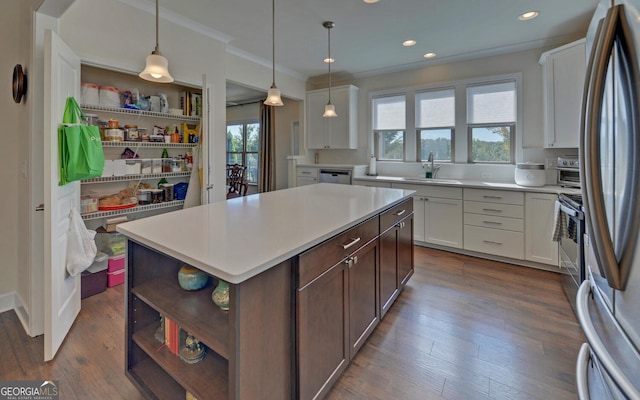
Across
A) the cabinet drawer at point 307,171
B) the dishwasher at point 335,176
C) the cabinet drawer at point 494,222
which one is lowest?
the cabinet drawer at point 494,222

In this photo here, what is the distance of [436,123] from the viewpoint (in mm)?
4598

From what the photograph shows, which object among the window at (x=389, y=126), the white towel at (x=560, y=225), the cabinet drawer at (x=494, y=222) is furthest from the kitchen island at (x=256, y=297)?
the window at (x=389, y=126)

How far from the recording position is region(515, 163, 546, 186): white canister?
3475 millimetres

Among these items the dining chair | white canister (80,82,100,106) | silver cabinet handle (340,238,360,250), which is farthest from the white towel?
the dining chair

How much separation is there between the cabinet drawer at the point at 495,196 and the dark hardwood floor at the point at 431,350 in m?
1.04

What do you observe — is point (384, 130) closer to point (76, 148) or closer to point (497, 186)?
point (497, 186)

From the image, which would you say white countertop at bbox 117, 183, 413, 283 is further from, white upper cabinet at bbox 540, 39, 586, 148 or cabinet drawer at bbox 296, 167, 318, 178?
cabinet drawer at bbox 296, 167, 318, 178

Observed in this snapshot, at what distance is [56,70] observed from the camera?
187cm

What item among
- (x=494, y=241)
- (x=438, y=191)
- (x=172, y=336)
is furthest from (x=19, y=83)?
(x=494, y=241)

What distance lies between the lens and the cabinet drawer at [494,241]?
351 cm

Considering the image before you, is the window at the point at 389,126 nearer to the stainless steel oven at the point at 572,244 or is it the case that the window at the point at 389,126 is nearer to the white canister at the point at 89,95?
the stainless steel oven at the point at 572,244

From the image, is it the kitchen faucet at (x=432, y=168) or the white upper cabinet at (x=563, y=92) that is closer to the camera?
the white upper cabinet at (x=563, y=92)

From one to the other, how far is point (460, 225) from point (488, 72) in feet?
7.02

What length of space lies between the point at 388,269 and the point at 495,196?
212 cm
